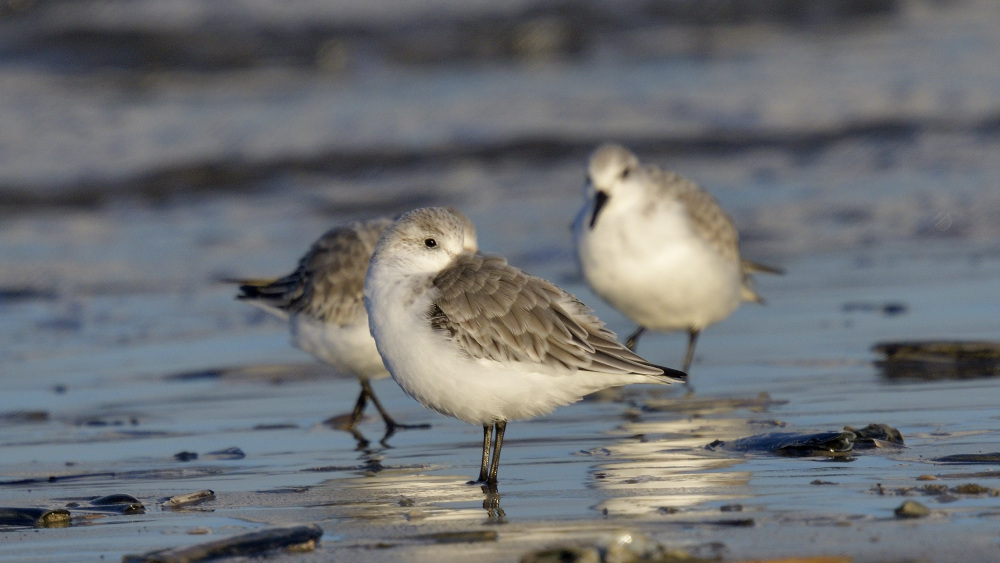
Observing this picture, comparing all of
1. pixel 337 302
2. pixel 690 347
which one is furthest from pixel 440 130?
pixel 337 302

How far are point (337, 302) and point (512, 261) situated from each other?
322 centimetres

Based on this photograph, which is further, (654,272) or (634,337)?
(634,337)

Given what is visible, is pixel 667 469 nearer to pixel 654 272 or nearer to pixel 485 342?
pixel 485 342

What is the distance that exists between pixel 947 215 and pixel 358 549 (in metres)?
7.28

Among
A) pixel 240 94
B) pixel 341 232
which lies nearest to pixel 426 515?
pixel 341 232

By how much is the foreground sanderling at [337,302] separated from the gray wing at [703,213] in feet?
5.33

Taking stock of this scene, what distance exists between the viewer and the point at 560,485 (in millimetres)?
4160

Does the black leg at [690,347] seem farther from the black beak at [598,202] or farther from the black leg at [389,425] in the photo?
the black leg at [389,425]

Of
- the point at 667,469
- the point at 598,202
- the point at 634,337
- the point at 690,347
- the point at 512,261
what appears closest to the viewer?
the point at 667,469

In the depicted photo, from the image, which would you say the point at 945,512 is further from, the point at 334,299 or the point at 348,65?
the point at 348,65

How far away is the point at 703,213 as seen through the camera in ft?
22.6

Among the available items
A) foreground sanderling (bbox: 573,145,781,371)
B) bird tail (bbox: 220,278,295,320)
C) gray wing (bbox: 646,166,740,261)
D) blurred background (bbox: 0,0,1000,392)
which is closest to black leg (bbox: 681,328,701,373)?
foreground sanderling (bbox: 573,145,781,371)

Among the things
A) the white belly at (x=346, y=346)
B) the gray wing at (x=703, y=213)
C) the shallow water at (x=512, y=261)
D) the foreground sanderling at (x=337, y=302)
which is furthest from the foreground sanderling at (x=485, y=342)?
the gray wing at (x=703, y=213)

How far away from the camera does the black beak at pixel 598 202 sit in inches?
262
